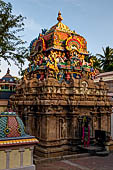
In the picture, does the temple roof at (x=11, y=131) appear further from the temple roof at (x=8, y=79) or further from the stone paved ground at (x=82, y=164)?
the temple roof at (x=8, y=79)

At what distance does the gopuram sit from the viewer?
40.7 feet

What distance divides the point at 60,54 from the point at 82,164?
330 inches

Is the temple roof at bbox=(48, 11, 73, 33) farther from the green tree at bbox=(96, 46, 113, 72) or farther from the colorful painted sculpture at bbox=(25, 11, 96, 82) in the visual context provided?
the green tree at bbox=(96, 46, 113, 72)

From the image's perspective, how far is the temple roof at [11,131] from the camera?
23.4ft

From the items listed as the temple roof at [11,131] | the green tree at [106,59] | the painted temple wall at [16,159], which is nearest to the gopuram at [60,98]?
the painted temple wall at [16,159]

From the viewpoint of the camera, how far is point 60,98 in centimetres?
1286

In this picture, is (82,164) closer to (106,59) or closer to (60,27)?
(60,27)

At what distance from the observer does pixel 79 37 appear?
17109mm

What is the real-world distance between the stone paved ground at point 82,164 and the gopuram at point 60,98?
152 centimetres

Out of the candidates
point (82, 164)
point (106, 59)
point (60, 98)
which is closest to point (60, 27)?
point (60, 98)

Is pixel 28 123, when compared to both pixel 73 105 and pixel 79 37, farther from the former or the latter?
pixel 79 37

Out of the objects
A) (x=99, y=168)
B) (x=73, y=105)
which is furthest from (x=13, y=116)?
(x=73, y=105)

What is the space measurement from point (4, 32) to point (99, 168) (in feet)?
27.9

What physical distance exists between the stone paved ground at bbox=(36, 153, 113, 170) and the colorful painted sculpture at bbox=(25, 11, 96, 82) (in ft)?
19.5
